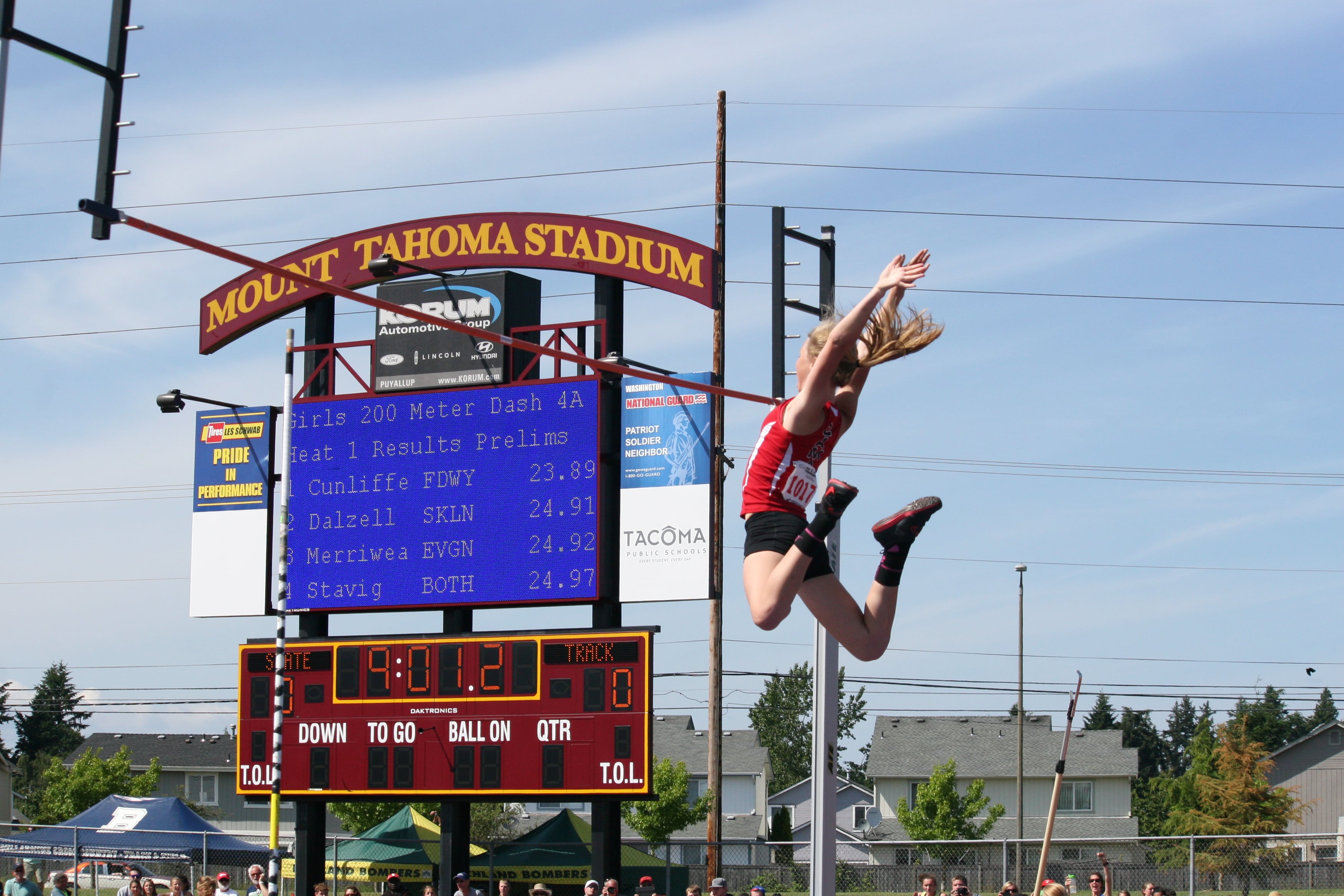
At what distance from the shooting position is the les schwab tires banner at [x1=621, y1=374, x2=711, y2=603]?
1441cm

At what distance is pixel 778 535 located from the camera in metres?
5.95

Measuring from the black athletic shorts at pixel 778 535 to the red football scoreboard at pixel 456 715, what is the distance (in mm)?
8064

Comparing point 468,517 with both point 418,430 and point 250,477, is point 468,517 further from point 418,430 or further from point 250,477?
point 250,477

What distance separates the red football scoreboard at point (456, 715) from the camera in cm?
1399

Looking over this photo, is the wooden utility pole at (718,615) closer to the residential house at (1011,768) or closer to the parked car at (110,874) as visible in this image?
the parked car at (110,874)

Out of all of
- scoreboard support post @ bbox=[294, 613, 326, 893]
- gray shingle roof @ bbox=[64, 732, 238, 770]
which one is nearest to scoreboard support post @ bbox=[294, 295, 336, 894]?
scoreboard support post @ bbox=[294, 613, 326, 893]

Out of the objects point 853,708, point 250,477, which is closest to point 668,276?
point 250,477

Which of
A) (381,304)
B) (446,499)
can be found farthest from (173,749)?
(381,304)

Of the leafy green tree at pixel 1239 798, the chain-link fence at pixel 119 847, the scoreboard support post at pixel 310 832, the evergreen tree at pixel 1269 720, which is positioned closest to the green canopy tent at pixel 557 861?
the chain-link fence at pixel 119 847

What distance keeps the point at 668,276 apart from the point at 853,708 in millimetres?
66544

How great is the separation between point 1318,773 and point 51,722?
57.7 meters

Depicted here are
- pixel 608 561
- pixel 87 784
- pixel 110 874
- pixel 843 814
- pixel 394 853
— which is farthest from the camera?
pixel 843 814

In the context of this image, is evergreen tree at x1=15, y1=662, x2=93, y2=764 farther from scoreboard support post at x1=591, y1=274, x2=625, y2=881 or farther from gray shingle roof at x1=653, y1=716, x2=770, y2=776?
scoreboard support post at x1=591, y1=274, x2=625, y2=881

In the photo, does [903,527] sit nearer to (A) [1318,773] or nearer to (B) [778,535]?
(B) [778,535]
